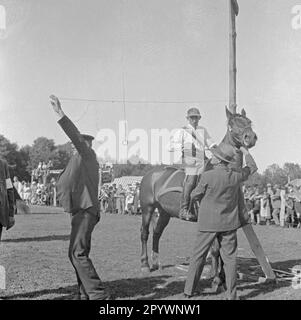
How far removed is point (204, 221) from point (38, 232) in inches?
366

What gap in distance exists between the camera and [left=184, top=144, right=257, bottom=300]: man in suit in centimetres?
580

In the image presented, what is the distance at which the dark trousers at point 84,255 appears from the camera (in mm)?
5441

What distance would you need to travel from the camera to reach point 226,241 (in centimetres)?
587

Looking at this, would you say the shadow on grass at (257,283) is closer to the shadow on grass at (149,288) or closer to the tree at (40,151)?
the shadow on grass at (149,288)

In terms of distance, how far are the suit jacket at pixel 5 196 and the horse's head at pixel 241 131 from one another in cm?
301

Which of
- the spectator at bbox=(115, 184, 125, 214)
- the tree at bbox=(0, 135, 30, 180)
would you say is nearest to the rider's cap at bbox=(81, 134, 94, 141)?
the spectator at bbox=(115, 184, 125, 214)

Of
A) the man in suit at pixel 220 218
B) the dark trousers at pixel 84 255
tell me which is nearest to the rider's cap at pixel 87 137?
the dark trousers at pixel 84 255

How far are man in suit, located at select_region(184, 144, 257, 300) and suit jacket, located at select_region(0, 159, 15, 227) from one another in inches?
93.2

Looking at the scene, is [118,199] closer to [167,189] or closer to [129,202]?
[129,202]

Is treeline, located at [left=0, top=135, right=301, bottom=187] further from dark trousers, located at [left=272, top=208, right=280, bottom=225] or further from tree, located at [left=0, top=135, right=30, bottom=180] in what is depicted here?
dark trousers, located at [left=272, top=208, right=280, bottom=225]

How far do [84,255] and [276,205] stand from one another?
549 inches

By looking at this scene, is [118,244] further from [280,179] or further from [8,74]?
[280,179]
